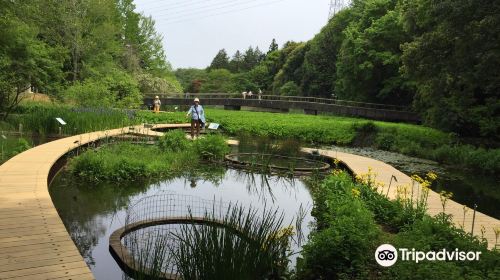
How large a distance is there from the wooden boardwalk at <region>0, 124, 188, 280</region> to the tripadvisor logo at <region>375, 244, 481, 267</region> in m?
3.28

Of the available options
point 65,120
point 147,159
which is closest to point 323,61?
point 65,120

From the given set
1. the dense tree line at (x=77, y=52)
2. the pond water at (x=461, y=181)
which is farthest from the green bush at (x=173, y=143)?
the dense tree line at (x=77, y=52)

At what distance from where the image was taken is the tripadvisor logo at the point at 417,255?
4.86 m

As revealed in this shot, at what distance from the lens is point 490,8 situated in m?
15.2

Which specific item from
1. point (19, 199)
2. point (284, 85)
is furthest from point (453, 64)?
point (284, 85)

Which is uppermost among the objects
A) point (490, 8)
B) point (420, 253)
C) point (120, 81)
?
point (490, 8)

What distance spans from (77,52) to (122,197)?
26.7 metres

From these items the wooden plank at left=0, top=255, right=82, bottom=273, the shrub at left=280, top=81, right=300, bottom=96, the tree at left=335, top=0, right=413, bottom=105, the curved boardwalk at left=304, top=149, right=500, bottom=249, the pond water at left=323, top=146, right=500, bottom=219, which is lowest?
the pond water at left=323, top=146, right=500, bottom=219

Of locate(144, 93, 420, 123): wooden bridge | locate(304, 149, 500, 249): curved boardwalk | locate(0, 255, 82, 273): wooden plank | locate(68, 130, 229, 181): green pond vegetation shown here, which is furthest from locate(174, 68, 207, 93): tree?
locate(0, 255, 82, 273): wooden plank

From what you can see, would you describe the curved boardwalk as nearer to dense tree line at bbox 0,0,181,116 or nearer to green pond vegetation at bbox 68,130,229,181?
green pond vegetation at bbox 68,130,229,181

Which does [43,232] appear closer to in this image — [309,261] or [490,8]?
[309,261]

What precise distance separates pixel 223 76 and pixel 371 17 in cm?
4177

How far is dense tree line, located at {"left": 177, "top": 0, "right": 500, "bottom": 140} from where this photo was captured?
16.1m

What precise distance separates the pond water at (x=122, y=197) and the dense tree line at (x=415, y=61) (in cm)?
917
